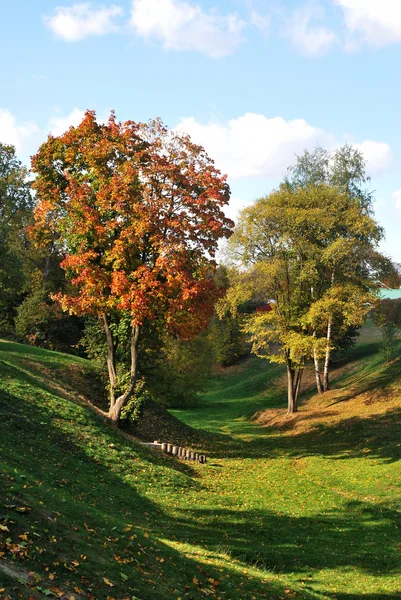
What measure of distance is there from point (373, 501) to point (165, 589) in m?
14.8

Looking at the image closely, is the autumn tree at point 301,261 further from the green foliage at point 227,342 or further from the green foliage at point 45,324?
the green foliage at point 227,342

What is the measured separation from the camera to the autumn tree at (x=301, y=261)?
124 ft

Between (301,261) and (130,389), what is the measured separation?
1763cm

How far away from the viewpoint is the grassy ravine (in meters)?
9.87

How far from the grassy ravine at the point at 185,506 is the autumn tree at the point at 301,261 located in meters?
7.33

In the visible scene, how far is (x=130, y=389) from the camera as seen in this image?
2808 centimetres

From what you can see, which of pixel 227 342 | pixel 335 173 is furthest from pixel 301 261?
pixel 227 342

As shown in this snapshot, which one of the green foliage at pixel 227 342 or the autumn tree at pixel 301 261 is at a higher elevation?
the autumn tree at pixel 301 261

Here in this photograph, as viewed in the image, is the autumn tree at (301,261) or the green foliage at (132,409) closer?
the green foliage at (132,409)

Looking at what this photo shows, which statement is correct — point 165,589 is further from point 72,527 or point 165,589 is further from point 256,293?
point 256,293

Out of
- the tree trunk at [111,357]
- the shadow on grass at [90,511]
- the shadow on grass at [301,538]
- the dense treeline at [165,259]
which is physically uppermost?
the dense treeline at [165,259]

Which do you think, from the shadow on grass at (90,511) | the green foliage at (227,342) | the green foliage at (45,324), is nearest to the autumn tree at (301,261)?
the shadow on grass at (90,511)

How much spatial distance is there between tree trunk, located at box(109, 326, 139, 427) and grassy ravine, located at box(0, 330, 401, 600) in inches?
77.6

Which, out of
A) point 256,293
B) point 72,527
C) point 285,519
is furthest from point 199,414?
point 72,527
